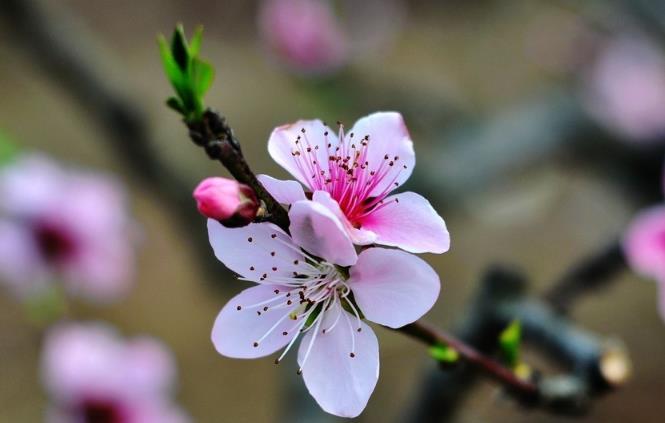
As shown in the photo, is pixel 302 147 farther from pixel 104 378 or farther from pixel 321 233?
pixel 104 378

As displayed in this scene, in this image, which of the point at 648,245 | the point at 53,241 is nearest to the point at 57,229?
the point at 53,241

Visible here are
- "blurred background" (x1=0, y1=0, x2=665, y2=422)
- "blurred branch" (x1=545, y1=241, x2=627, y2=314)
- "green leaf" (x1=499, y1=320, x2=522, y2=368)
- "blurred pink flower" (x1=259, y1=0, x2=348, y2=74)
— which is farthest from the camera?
"blurred pink flower" (x1=259, y1=0, x2=348, y2=74)

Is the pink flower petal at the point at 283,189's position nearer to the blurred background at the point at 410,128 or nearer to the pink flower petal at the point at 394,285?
the pink flower petal at the point at 394,285

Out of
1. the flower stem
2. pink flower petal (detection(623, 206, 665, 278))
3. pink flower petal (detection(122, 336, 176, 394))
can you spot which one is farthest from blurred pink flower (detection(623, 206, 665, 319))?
pink flower petal (detection(122, 336, 176, 394))

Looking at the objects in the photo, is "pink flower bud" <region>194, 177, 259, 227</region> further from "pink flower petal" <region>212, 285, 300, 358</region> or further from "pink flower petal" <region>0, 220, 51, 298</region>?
"pink flower petal" <region>0, 220, 51, 298</region>

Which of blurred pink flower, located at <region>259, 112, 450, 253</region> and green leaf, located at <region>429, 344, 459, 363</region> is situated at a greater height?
blurred pink flower, located at <region>259, 112, 450, 253</region>

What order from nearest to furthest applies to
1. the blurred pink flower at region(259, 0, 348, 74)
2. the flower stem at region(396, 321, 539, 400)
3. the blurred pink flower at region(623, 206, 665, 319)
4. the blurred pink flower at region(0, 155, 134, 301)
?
1. the flower stem at region(396, 321, 539, 400)
2. the blurred pink flower at region(623, 206, 665, 319)
3. the blurred pink flower at region(0, 155, 134, 301)
4. the blurred pink flower at region(259, 0, 348, 74)
